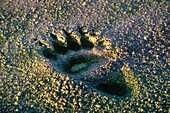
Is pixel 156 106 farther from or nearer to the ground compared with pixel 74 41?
nearer to the ground

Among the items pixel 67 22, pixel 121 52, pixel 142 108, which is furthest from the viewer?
pixel 67 22

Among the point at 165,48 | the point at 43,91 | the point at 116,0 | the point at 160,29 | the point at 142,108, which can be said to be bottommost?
the point at 142,108

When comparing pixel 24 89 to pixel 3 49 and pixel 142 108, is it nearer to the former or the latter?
pixel 3 49

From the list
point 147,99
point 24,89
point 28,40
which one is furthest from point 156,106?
point 28,40

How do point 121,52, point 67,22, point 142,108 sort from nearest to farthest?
point 142,108 → point 121,52 → point 67,22

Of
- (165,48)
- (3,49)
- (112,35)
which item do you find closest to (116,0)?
(112,35)

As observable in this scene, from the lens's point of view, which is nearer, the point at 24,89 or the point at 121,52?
the point at 24,89
